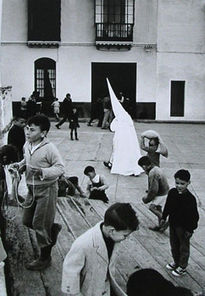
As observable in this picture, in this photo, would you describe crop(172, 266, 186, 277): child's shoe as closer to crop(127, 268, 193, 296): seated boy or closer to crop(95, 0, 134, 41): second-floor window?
crop(127, 268, 193, 296): seated boy

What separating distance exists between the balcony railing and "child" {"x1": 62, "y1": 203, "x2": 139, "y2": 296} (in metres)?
24.2

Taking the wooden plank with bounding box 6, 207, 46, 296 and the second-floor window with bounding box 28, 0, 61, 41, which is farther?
the second-floor window with bounding box 28, 0, 61, 41

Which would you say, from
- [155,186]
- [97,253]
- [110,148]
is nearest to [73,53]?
[110,148]

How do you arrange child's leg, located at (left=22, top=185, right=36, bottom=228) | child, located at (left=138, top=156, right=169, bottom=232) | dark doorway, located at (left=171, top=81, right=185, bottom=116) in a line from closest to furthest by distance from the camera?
child's leg, located at (left=22, top=185, right=36, bottom=228) → child, located at (left=138, top=156, right=169, bottom=232) → dark doorway, located at (left=171, top=81, right=185, bottom=116)

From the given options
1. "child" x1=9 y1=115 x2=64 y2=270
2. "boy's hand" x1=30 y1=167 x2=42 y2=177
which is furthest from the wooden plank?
"boy's hand" x1=30 y1=167 x2=42 y2=177

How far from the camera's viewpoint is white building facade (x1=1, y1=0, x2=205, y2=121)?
89.9 feet

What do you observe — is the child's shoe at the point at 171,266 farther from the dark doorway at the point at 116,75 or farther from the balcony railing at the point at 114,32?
the balcony railing at the point at 114,32

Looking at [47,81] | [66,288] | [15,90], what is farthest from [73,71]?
[66,288]

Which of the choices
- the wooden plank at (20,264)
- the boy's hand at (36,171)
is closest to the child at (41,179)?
the boy's hand at (36,171)

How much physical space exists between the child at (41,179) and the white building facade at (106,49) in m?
22.3

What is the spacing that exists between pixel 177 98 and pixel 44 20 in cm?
784

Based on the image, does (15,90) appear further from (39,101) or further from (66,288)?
(66,288)

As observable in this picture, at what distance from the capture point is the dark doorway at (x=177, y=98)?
28.3 m

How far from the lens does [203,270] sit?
6.59m
